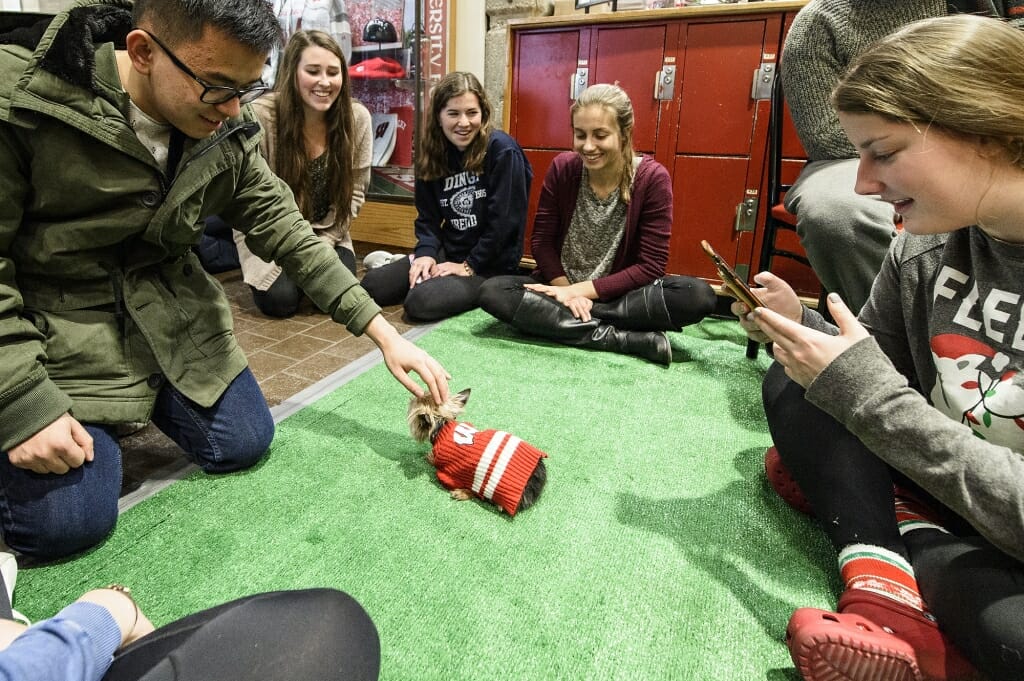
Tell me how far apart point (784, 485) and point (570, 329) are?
3.76ft

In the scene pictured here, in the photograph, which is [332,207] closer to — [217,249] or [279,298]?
[279,298]

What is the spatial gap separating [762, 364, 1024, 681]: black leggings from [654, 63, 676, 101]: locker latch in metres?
2.19

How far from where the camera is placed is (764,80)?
290 centimetres

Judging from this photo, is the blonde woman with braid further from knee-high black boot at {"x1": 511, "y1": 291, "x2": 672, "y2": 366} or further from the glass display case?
the glass display case

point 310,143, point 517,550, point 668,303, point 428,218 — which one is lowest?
point 517,550

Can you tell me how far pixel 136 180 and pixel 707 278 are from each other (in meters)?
2.67

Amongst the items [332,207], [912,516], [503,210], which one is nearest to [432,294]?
[503,210]

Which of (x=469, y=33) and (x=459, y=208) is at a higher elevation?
(x=469, y=33)

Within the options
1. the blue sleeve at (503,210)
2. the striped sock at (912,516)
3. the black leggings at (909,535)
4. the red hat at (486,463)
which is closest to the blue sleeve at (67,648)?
the red hat at (486,463)

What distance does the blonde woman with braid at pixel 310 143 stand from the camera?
2.73m

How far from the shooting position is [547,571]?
1.20 metres

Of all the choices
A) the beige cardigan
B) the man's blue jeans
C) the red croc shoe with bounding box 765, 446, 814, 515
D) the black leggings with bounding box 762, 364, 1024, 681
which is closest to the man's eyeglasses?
the man's blue jeans

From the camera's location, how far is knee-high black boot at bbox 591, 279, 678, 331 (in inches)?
93.7

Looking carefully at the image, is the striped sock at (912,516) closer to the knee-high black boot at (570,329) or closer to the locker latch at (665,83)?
the knee-high black boot at (570,329)
